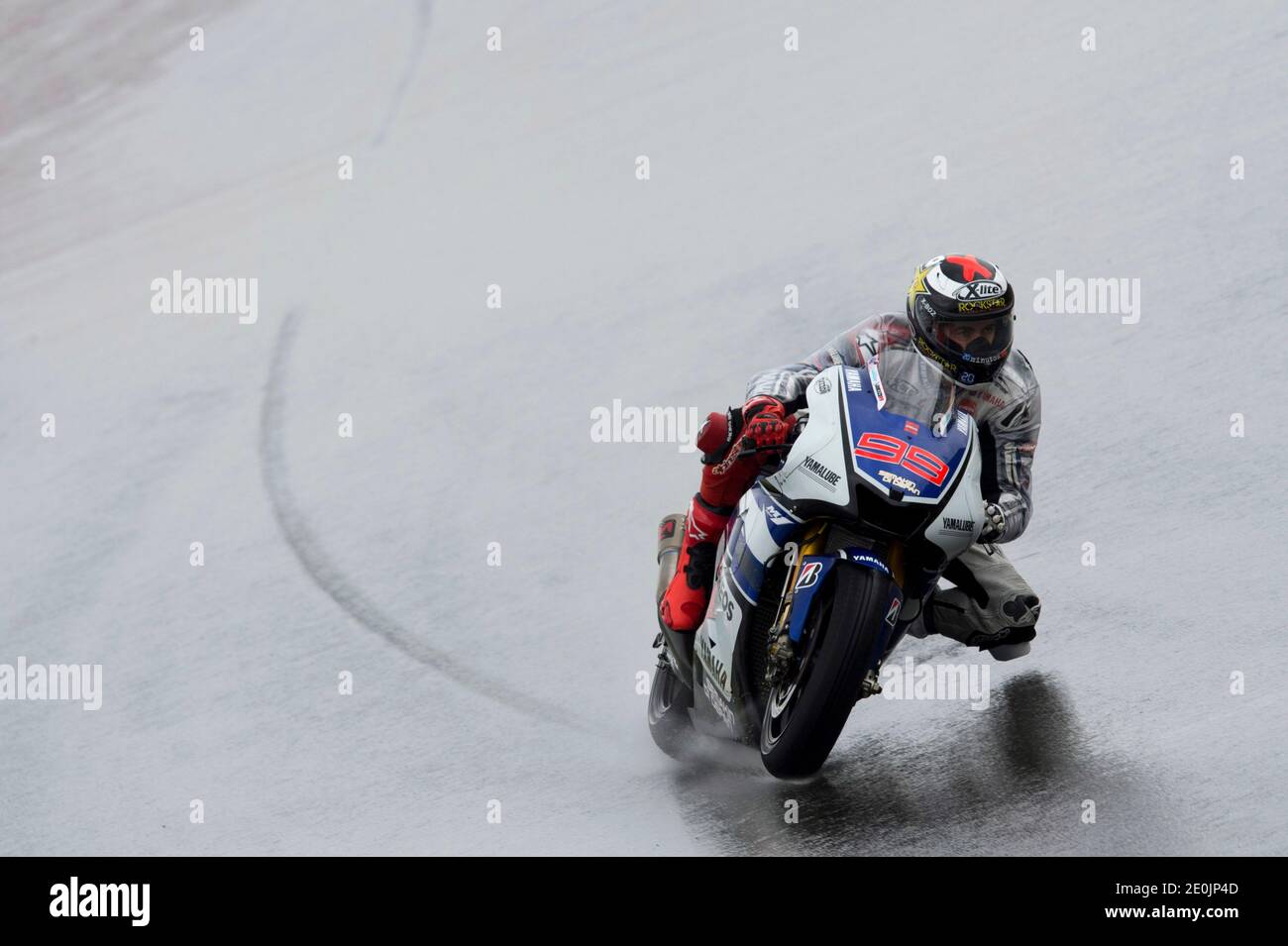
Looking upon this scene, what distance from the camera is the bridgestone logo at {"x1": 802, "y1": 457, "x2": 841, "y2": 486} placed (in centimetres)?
477

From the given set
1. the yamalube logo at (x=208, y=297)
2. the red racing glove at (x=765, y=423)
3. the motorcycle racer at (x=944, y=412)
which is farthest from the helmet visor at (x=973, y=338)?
the yamalube logo at (x=208, y=297)

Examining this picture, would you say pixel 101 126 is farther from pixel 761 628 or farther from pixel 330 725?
pixel 761 628

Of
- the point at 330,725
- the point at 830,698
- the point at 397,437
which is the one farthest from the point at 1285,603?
the point at 397,437

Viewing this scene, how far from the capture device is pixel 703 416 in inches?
317

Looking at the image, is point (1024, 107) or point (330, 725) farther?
point (1024, 107)

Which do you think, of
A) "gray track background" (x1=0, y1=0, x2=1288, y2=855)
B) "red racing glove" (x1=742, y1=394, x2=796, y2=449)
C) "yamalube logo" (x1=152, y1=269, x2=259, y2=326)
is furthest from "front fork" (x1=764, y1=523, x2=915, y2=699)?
"yamalube logo" (x1=152, y1=269, x2=259, y2=326)

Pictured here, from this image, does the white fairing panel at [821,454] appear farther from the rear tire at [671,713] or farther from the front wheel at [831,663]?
the rear tire at [671,713]

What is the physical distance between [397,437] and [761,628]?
359 centimetres

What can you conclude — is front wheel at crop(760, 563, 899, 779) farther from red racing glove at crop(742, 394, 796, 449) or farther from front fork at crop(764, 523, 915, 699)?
red racing glove at crop(742, 394, 796, 449)

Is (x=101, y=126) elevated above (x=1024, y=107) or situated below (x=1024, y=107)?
above

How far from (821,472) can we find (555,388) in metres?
3.81

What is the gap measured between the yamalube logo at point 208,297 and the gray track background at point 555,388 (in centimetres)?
11

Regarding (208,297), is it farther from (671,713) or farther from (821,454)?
(821,454)
